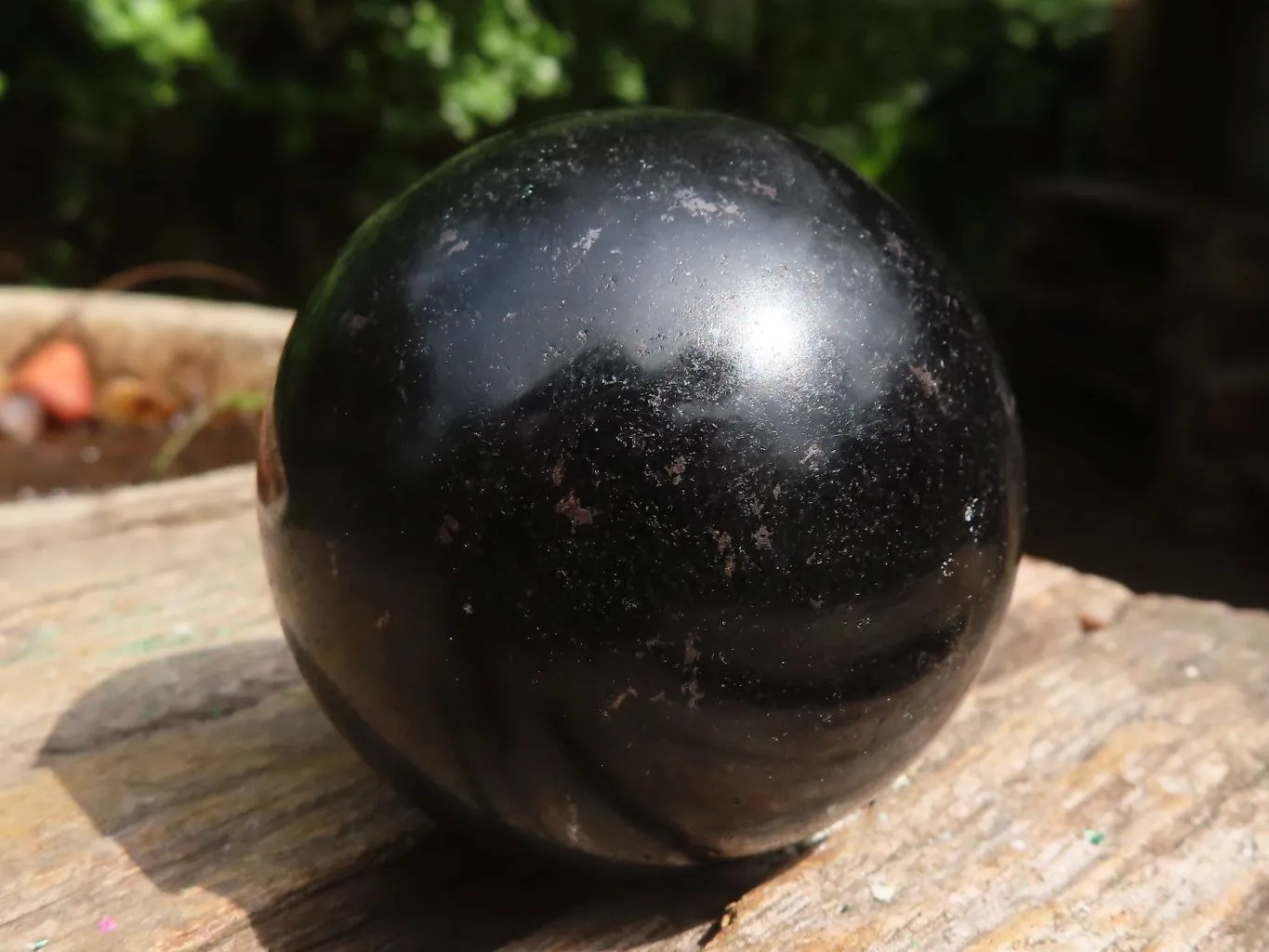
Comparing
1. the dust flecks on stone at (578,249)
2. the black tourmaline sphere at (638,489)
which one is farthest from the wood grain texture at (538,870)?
the dust flecks on stone at (578,249)

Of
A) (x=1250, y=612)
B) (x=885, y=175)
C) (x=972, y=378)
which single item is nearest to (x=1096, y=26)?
(x=885, y=175)

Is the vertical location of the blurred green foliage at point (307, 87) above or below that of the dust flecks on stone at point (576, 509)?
below

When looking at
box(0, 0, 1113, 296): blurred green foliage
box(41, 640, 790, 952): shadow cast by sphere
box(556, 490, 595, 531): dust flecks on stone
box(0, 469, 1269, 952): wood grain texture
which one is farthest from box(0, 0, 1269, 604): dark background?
box(556, 490, 595, 531): dust flecks on stone

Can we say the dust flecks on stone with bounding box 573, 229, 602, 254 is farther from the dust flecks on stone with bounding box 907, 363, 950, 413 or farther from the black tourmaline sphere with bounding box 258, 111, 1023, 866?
the dust flecks on stone with bounding box 907, 363, 950, 413

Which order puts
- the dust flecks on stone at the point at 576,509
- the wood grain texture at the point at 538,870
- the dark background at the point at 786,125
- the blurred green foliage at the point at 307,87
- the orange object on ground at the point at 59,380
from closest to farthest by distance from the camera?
the dust flecks on stone at the point at 576,509
the wood grain texture at the point at 538,870
the orange object on ground at the point at 59,380
the blurred green foliage at the point at 307,87
the dark background at the point at 786,125

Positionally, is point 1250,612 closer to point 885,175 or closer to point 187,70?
point 187,70

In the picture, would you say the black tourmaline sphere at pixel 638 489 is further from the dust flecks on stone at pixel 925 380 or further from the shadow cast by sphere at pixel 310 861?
the shadow cast by sphere at pixel 310 861
